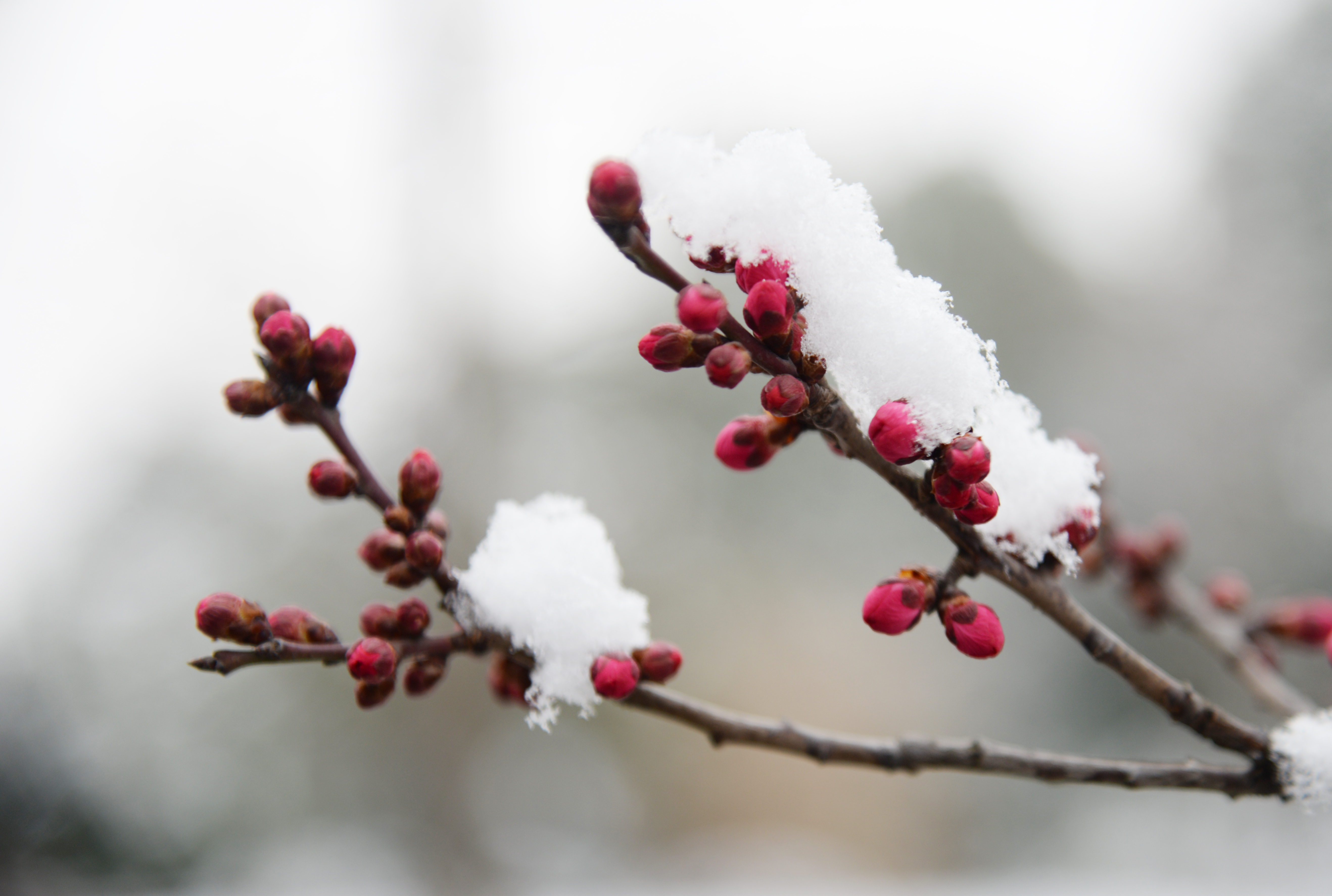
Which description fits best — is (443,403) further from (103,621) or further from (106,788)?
(106,788)

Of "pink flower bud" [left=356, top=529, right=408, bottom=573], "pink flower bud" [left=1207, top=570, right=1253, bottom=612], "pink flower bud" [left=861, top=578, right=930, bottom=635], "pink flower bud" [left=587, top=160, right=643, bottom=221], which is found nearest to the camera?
"pink flower bud" [left=587, top=160, right=643, bottom=221]

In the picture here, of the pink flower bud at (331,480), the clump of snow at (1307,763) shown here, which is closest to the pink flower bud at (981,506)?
the clump of snow at (1307,763)

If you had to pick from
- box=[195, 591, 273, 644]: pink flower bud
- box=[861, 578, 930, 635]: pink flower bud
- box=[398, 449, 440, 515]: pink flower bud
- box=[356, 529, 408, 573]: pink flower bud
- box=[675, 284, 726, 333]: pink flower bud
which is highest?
box=[675, 284, 726, 333]: pink flower bud

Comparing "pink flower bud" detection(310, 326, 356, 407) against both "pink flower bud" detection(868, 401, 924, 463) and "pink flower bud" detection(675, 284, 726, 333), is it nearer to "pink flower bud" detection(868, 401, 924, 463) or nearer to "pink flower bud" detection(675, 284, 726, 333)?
Answer: "pink flower bud" detection(675, 284, 726, 333)

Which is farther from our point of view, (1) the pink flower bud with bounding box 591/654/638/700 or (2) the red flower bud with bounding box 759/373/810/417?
(1) the pink flower bud with bounding box 591/654/638/700

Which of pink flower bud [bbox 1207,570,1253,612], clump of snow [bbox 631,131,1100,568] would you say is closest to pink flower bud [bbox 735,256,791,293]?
clump of snow [bbox 631,131,1100,568]

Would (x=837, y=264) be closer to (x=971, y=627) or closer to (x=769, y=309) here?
(x=769, y=309)

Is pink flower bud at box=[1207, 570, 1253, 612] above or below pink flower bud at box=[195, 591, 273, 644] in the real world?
above

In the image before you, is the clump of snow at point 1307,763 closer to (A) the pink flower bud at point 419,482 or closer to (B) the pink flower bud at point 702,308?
(B) the pink flower bud at point 702,308
